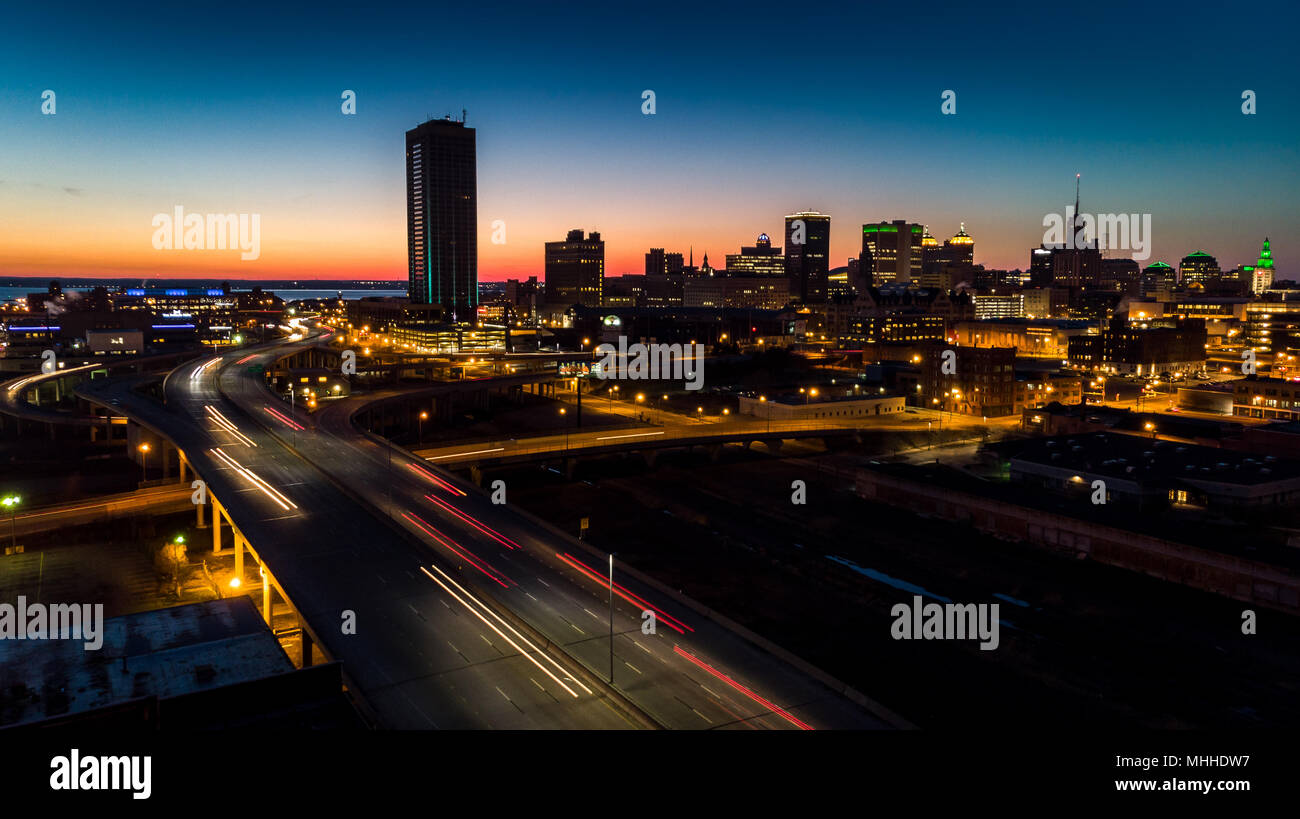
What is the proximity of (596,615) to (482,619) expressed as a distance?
11.5 feet

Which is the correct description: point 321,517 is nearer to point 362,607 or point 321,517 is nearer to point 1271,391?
point 362,607

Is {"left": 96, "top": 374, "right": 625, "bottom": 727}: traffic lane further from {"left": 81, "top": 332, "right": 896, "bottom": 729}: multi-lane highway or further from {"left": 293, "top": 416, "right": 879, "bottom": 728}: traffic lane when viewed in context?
{"left": 293, "top": 416, "right": 879, "bottom": 728}: traffic lane

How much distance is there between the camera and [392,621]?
24609 millimetres

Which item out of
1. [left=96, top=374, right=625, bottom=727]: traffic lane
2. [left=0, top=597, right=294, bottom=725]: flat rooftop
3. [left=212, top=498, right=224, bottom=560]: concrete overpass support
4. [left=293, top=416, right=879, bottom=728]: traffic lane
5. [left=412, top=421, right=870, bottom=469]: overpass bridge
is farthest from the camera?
[left=412, top=421, right=870, bottom=469]: overpass bridge

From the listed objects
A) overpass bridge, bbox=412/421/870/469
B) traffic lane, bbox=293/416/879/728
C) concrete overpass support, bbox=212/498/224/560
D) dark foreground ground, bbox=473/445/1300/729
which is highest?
overpass bridge, bbox=412/421/870/469

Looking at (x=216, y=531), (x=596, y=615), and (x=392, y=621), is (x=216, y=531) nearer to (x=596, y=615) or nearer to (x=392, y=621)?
(x=392, y=621)

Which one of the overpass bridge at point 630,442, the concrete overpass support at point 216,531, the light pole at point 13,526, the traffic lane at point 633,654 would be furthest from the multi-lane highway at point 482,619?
the overpass bridge at point 630,442

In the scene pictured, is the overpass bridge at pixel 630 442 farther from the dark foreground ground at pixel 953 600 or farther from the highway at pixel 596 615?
the highway at pixel 596 615

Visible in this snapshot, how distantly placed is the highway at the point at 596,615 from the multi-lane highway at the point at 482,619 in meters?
0.06

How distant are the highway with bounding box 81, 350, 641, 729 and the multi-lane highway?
57mm

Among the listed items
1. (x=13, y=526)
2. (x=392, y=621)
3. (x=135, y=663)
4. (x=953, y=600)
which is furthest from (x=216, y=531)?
(x=953, y=600)

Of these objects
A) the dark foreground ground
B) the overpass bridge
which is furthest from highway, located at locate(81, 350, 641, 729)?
the overpass bridge

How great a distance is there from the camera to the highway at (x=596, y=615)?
766 inches

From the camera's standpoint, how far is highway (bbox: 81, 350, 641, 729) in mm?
19594
